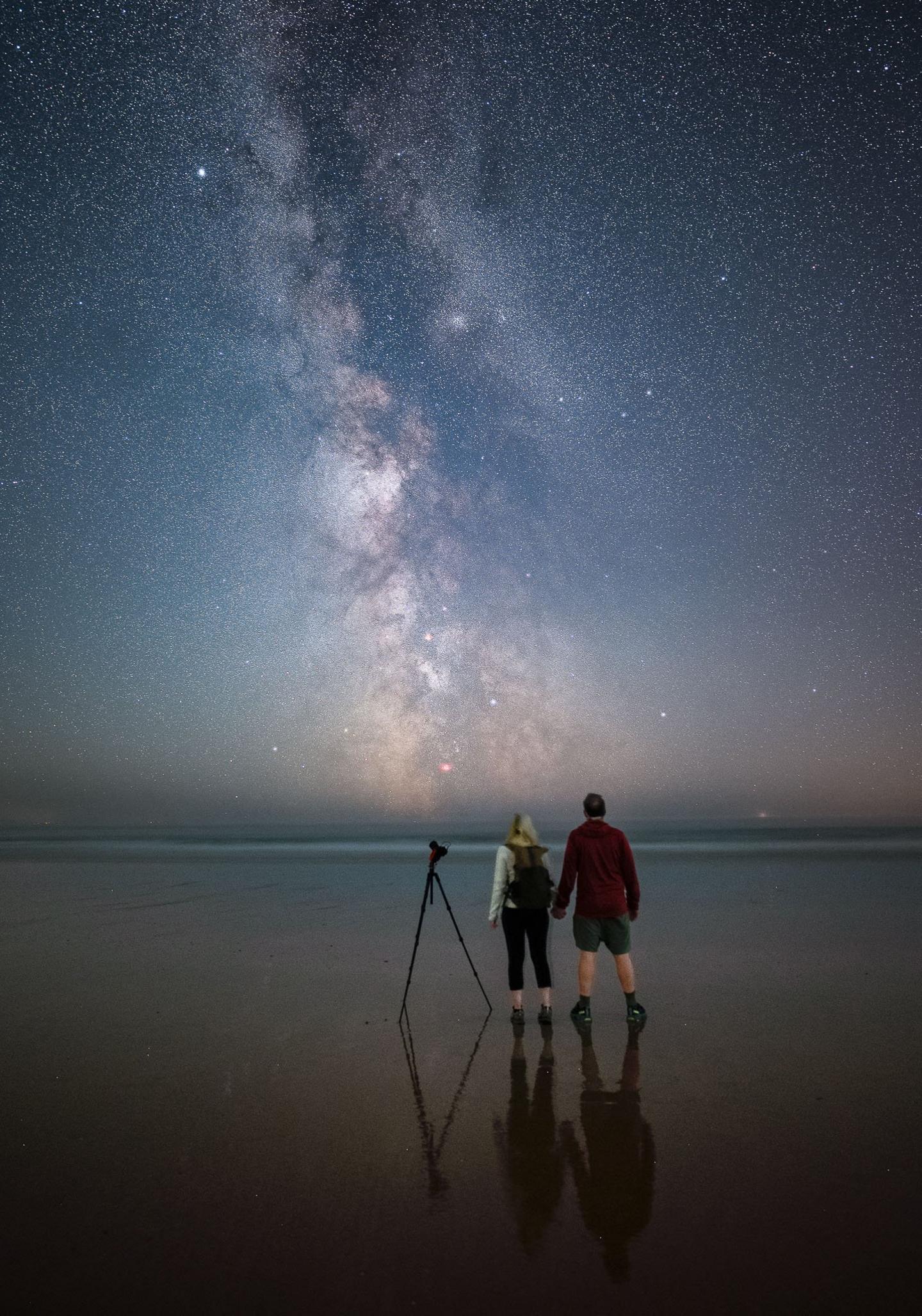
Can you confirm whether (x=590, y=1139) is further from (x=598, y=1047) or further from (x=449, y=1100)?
(x=598, y=1047)

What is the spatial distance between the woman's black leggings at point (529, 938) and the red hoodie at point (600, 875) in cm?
27

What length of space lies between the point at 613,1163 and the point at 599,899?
2639 mm

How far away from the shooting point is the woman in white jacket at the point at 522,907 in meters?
6.52

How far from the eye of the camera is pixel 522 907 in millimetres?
6531

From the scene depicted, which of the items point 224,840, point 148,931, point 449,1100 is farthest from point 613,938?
point 224,840

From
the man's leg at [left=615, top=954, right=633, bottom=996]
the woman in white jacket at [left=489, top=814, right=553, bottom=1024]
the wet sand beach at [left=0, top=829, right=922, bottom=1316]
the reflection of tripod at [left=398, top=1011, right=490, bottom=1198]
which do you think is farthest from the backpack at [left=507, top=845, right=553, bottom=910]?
the reflection of tripod at [left=398, top=1011, right=490, bottom=1198]

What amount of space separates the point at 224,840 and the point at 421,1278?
162ft

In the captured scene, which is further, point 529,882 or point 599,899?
point 529,882

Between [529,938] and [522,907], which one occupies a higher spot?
[522,907]

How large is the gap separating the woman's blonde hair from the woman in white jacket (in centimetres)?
2

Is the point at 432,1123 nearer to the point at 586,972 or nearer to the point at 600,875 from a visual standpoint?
the point at 586,972

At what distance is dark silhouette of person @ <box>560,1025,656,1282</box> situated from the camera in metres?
3.27

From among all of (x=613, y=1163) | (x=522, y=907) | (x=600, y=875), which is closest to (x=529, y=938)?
(x=522, y=907)

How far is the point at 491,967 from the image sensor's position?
8672 mm
